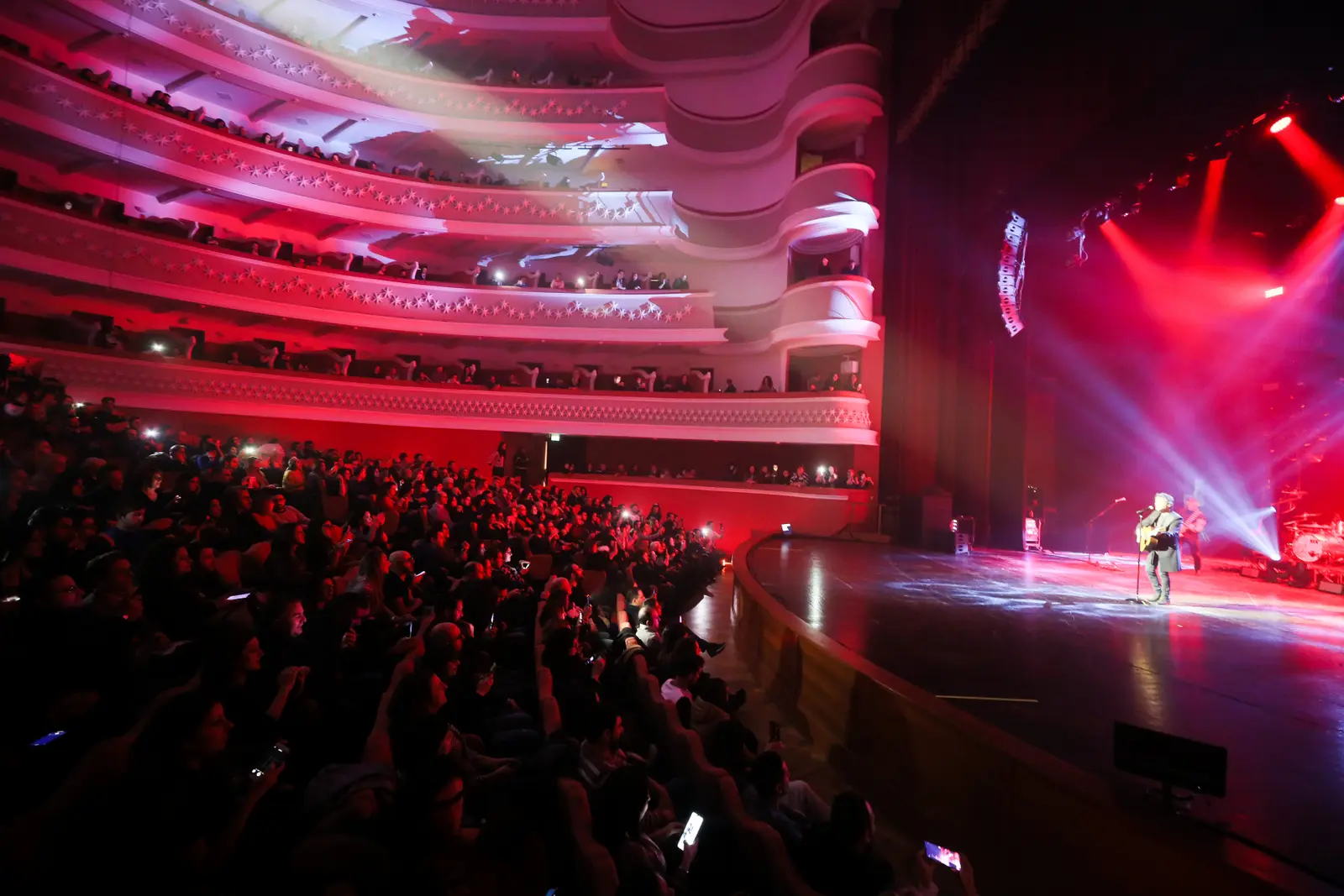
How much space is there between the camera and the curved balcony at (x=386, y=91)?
47.9ft

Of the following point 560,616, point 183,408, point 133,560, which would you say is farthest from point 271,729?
point 183,408

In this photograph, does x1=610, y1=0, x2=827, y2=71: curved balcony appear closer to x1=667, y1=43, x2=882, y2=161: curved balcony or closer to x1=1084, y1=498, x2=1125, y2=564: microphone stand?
x1=667, y1=43, x2=882, y2=161: curved balcony

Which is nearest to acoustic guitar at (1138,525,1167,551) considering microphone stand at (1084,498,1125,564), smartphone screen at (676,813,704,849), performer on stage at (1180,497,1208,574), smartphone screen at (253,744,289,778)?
performer on stage at (1180,497,1208,574)

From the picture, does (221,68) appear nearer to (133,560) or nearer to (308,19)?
(308,19)

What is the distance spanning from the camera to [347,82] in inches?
654

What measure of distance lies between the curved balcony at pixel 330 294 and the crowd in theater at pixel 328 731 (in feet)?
34.4

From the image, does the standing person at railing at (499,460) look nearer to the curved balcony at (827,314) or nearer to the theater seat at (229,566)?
the curved balcony at (827,314)

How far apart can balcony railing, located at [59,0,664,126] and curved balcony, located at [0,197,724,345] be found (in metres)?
Answer: 4.21

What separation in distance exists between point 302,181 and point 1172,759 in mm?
18616

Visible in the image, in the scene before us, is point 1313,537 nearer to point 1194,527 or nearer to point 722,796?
point 1194,527

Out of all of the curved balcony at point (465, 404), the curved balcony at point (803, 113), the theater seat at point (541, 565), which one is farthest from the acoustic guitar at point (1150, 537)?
the curved balcony at point (803, 113)

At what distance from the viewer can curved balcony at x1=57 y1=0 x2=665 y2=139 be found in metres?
14.6

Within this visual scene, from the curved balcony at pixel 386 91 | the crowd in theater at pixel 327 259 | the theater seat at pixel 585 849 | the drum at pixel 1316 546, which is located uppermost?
the curved balcony at pixel 386 91

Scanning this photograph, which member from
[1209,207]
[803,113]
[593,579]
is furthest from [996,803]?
[803,113]
